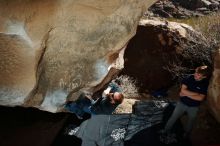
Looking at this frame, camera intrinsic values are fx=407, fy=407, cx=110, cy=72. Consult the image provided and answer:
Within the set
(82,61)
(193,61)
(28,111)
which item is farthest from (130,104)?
(82,61)

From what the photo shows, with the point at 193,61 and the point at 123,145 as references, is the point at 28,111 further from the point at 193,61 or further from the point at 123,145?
the point at 193,61

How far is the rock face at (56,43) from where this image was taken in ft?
10.4

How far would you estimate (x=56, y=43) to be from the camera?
3.37 metres

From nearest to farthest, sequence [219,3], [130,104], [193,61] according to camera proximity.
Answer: [130,104]
[193,61]
[219,3]

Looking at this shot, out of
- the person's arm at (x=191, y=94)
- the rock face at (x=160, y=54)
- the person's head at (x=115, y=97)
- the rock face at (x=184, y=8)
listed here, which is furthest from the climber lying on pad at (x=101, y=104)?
the rock face at (x=184, y=8)

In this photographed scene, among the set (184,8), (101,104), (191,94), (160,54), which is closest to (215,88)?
(191,94)

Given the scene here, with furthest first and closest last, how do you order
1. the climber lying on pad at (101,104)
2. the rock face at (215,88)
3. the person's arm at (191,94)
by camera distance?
the climber lying on pad at (101,104)
the rock face at (215,88)
the person's arm at (191,94)

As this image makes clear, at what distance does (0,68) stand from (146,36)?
5194 millimetres

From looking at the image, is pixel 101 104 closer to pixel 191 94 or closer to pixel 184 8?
pixel 191 94

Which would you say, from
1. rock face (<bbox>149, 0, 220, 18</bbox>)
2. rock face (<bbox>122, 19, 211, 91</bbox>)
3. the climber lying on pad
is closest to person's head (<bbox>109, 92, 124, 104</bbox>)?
the climber lying on pad

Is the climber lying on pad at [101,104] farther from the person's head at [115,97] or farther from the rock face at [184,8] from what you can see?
the rock face at [184,8]

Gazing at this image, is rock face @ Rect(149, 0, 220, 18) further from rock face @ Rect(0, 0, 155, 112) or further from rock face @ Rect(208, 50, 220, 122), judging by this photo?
rock face @ Rect(0, 0, 155, 112)

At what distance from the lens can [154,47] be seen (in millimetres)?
8219

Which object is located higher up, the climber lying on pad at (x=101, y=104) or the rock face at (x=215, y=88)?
the rock face at (x=215, y=88)
